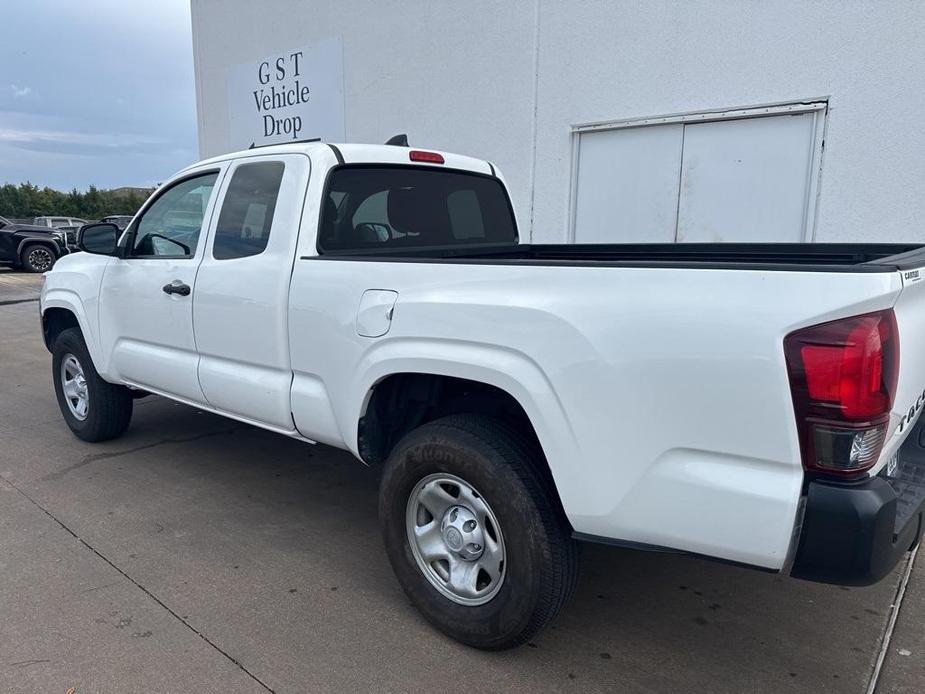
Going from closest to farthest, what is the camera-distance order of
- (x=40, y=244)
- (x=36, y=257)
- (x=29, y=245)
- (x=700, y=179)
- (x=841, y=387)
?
(x=841, y=387) → (x=700, y=179) → (x=29, y=245) → (x=40, y=244) → (x=36, y=257)

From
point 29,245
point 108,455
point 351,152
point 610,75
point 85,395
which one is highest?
point 610,75

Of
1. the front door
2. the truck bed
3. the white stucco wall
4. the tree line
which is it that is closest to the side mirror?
the front door

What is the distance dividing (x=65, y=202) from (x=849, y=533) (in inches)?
2998

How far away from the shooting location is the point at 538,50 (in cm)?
798

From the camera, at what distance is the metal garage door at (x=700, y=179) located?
21.2 feet

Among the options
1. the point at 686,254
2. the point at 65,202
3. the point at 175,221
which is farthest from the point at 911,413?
the point at 65,202

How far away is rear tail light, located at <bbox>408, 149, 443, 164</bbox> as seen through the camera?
12.6ft

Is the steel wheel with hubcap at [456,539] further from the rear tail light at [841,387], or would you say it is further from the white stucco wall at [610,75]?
the white stucco wall at [610,75]

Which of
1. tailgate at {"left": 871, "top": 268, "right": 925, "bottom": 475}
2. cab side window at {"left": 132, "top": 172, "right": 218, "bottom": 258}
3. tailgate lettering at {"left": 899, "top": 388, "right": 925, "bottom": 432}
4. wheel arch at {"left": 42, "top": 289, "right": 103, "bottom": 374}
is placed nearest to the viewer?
tailgate at {"left": 871, "top": 268, "right": 925, "bottom": 475}

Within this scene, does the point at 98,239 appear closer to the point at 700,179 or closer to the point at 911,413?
the point at 911,413

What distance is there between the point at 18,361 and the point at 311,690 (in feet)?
24.7

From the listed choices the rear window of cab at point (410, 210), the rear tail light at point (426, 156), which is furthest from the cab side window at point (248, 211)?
the rear tail light at point (426, 156)

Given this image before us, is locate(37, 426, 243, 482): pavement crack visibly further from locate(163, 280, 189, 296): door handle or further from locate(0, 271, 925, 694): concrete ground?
locate(163, 280, 189, 296): door handle

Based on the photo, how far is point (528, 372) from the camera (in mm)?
2311
